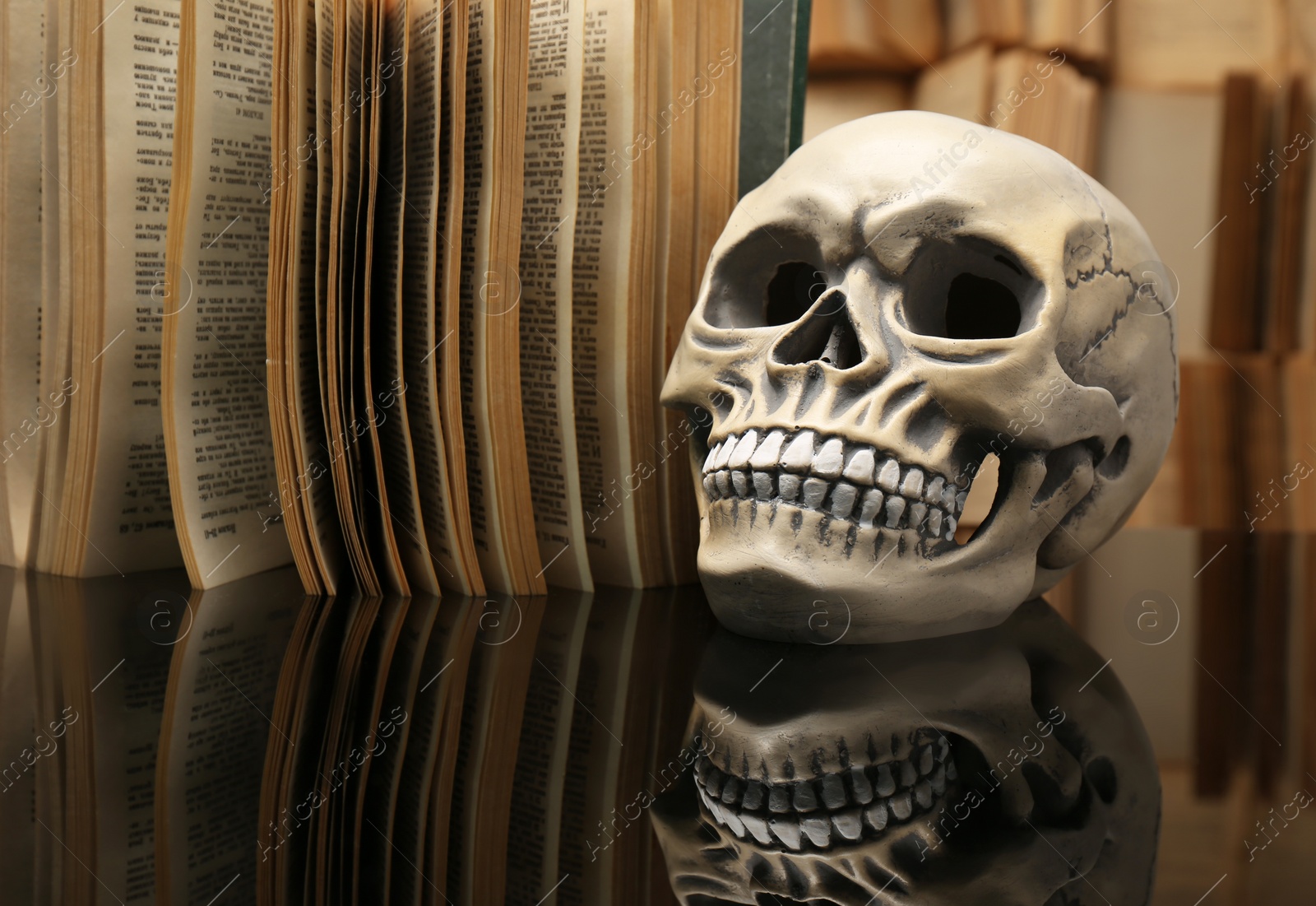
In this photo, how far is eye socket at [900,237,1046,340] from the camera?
1.04 m

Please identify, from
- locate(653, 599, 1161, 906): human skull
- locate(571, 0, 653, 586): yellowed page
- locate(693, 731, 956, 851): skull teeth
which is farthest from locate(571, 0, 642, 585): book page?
locate(693, 731, 956, 851): skull teeth

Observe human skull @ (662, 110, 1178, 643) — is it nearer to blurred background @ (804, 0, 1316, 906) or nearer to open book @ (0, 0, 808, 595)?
open book @ (0, 0, 808, 595)

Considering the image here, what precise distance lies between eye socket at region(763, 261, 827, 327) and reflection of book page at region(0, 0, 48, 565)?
0.79m

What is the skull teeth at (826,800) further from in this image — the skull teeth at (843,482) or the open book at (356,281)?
the open book at (356,281)

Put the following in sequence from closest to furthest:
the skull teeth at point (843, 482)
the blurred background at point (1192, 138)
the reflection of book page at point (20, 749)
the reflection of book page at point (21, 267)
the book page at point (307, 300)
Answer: the reflection of book page at point (20, 749) < the skull teeth at point (843, 482) < the book page at point (307, 300) < the reflection of book page at point (21, 267) < the blurred background at point (1192, 138)

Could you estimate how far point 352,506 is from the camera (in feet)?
Answer: 3.75

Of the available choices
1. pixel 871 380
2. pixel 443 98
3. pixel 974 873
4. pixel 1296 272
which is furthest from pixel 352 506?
pixel 1296 272

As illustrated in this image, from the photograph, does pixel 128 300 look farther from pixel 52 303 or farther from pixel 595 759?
pixel 595 759

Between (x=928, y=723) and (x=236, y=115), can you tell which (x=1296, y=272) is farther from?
(x=236, y=115)

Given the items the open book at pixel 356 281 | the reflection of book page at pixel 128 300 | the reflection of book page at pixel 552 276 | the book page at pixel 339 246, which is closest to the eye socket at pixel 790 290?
the open book at pixel 356 281

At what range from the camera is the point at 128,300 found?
1.18 meters

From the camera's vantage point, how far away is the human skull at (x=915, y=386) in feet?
3.20

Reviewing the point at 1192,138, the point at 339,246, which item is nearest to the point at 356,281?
the point at 339,246

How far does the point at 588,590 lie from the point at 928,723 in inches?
20.5
